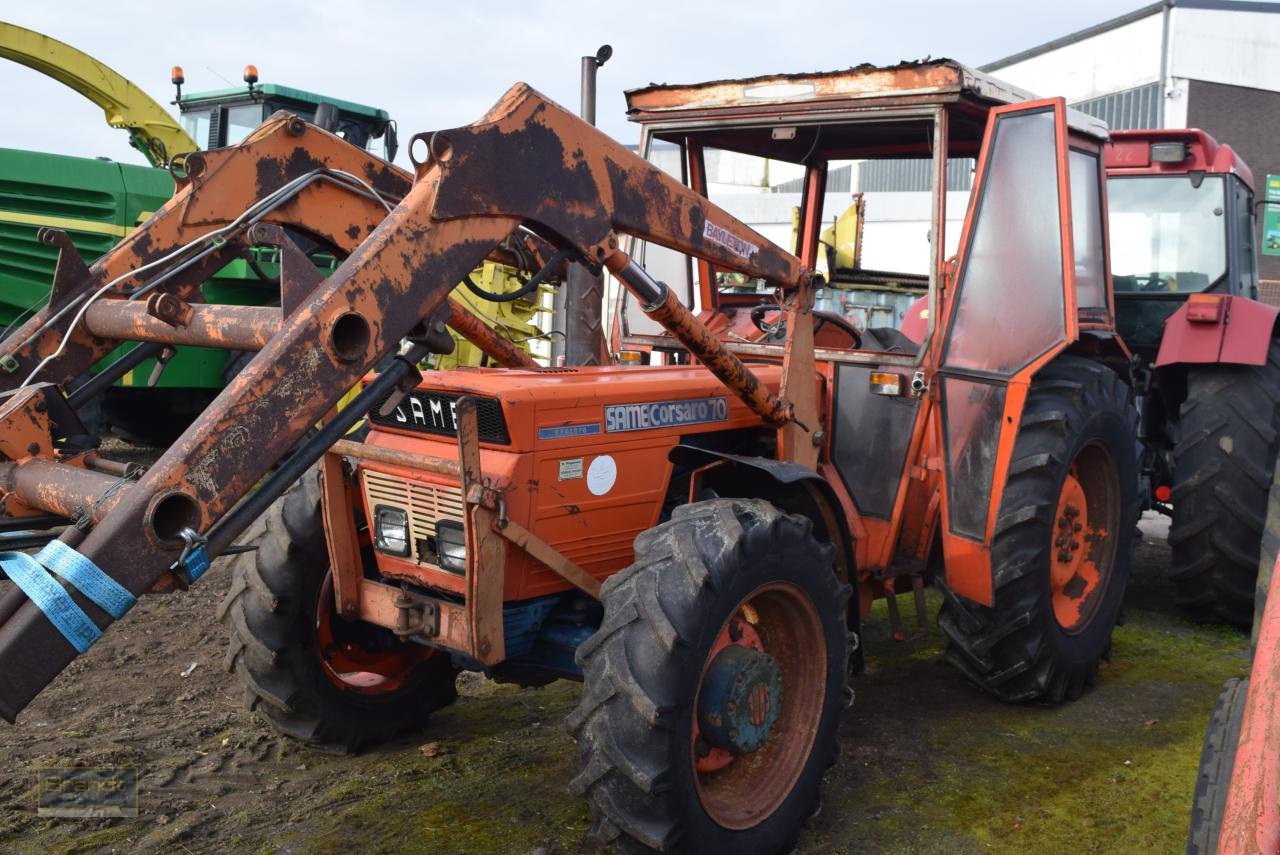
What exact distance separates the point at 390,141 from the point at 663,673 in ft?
28.8

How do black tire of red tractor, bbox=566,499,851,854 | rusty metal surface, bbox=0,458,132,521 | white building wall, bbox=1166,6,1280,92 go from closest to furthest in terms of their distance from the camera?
rusty metal surface, bbox=0,458,132,521, black tire of red tractor, bbox=566,499,851,854, white building wall, bbox=1166,6,1280,92

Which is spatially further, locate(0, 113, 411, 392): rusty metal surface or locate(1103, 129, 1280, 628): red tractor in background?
locate(1103, 129, 1280, 628): red tractor in background

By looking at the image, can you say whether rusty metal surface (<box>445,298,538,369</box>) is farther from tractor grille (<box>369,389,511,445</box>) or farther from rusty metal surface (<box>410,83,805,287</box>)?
rusty metal surface (<box>410,83,805,287</box>)

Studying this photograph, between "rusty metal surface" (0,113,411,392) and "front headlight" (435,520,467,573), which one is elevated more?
"rusty metal surface" (0,113,411,392)

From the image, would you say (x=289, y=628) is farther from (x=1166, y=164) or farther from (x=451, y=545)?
(x=1166, y=164)

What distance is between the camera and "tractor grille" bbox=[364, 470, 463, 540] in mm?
3322

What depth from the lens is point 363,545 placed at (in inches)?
147

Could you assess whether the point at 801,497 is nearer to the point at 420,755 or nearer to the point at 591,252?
the point at 591,252

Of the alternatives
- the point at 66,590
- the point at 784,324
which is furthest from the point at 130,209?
the point at 66,590

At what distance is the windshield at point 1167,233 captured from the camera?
620cm

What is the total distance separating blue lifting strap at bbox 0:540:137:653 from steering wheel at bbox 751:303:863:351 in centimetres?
268

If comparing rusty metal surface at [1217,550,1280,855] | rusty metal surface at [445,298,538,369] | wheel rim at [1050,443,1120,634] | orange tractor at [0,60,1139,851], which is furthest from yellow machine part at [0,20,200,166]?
rusty metal surface at [1217,550,1280,855]

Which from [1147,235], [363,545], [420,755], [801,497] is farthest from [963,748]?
[1147,235]

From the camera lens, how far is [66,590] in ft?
7.34
